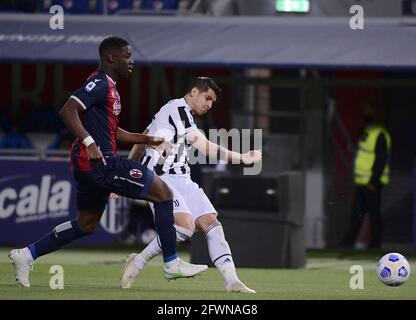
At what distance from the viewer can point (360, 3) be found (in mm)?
20203

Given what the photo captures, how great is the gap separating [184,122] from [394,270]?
239 centimetres

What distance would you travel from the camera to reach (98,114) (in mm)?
11594

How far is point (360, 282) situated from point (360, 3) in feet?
22.6

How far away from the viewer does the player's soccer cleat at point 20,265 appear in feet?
39.0

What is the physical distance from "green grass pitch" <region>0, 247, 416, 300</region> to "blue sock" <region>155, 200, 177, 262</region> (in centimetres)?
37

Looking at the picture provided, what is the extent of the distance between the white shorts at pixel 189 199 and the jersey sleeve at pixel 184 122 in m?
0.47

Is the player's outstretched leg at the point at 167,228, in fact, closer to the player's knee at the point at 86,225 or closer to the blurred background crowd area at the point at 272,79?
the player's knee at the point at 86,225

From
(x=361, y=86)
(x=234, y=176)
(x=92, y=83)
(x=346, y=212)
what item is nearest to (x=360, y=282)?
(x=234, y=176)

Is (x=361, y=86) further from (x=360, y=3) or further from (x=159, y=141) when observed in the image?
(x=159, y=141)

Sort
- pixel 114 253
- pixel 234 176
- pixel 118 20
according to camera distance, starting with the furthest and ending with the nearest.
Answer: pixel 118 20
pixel 114 253
pixel 234 176
